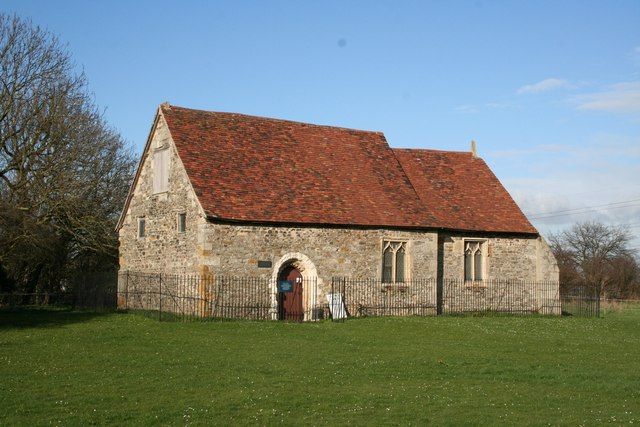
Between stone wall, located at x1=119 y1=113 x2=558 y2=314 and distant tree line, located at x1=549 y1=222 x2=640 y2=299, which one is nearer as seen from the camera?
stone wall, located at x1=119 y1=113 x2=558 y2=314

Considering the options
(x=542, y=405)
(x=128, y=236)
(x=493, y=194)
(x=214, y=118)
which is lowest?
(x=542, y=405)

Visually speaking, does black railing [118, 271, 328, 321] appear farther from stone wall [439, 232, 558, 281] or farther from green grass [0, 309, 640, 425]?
stone wall [439, 232, 558, 281]

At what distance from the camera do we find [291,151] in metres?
32.3

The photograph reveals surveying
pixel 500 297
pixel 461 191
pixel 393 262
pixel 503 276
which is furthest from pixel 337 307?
pixel 461 191

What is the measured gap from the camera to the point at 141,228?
109 feet

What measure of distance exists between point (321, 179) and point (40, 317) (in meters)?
11.6

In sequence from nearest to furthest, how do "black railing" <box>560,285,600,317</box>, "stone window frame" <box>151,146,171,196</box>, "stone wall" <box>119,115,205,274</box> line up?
1. "stone wall" <box>119,115,205,274</box>
2. "stone window frame" <box>151,146,171,196</box>
3. "black railing" <box>560,285,600,317</box>

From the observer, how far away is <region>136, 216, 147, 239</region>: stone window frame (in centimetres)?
3291

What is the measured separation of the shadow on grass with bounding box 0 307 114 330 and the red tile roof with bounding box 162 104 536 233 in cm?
589

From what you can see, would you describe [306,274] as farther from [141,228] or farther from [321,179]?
[141,228]

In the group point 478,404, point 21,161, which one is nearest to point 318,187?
point 21,161

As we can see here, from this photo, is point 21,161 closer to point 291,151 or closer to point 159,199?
point 159,199

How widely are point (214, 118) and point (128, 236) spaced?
21.5ft

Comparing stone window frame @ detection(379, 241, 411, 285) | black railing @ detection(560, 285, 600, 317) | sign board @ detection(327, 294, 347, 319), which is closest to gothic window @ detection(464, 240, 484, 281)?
stone window frame @ detection(379, 241, 411, 285)
